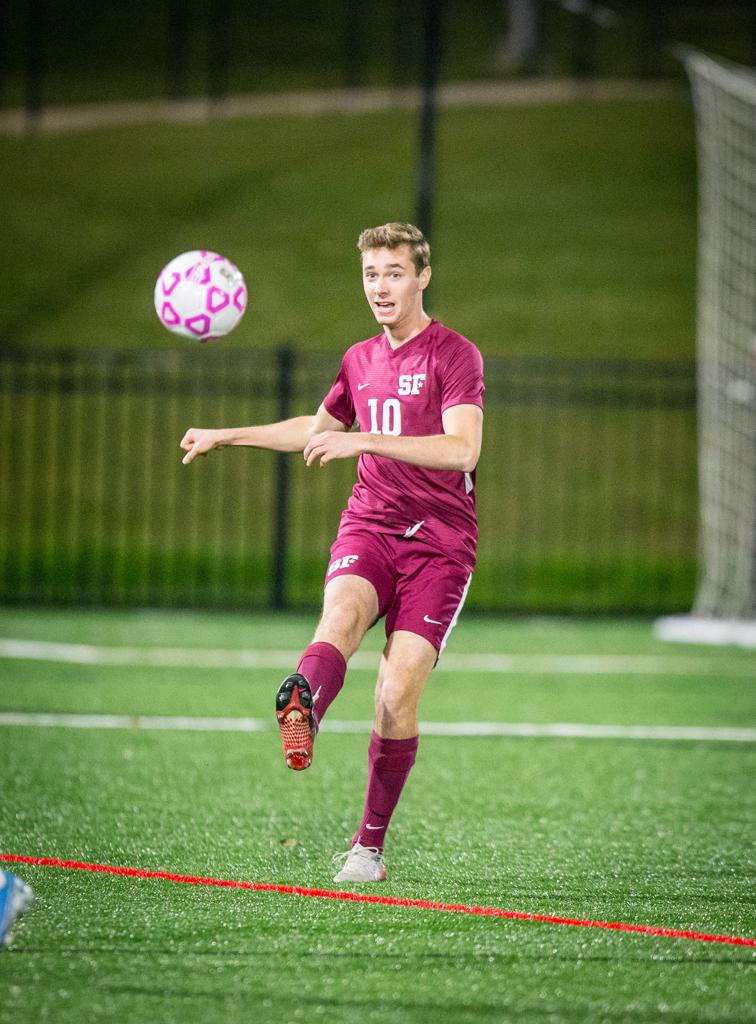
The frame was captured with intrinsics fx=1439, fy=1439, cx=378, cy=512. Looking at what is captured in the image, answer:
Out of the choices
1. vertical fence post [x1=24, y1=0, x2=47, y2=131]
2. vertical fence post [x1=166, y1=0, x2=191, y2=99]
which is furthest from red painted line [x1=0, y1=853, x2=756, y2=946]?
vertical fence post [x1=166, y1=0, x2=191, y2=99]

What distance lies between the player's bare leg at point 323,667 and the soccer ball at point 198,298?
111 centimetres

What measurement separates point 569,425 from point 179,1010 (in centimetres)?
2221

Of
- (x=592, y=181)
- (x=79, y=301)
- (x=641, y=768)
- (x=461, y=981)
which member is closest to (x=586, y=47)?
(x=592, y=181)

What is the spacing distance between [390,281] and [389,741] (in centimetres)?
160

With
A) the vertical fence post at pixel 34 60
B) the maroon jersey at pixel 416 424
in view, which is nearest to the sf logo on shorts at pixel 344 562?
the maroon jersey at pixel 416 424

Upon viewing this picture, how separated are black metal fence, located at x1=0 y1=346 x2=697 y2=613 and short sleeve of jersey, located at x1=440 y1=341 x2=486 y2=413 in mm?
10084

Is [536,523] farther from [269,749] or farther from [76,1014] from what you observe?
[76,1014]

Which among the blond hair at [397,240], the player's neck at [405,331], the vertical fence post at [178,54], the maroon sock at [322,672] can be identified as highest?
the vertical fence post at [178,54]

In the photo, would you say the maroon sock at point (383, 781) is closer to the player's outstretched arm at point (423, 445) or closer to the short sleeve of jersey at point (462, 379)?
the player's outstretched arm at point (423, 445)

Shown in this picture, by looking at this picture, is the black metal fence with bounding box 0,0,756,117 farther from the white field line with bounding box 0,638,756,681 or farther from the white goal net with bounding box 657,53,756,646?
the white field line with bounding box 0,638,756,681

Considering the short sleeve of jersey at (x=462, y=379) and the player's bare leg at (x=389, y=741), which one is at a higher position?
the short sleeve of jersey at (x=462, y=379)

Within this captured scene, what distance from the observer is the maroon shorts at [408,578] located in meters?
4.99

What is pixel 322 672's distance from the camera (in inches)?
187

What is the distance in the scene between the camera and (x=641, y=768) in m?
7.25
